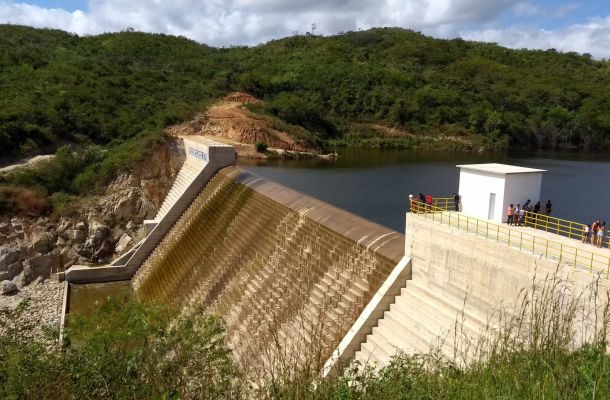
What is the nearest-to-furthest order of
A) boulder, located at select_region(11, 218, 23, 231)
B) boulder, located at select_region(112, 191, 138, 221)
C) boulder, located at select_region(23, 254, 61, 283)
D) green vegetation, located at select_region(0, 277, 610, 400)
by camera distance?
green vegetation, located at select_region(0, 277, 610, 400) < boulder, located at select_region(23, 254, 61, 283) < boulder, located at select_region(11, 218, 23, 231) < boulder, located at select_region(112, 191, 138, 221)

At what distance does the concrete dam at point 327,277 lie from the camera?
9188 mm

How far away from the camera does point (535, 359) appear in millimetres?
4965

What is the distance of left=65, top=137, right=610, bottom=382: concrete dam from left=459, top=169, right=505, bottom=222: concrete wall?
0.48 m

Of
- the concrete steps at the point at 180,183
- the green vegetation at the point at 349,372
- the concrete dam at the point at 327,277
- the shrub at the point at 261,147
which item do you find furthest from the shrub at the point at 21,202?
the shrub at the point at 261,147

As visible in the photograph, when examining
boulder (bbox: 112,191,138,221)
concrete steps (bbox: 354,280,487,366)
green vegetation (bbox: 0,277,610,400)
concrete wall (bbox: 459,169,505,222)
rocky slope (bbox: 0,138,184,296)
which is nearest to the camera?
green vegetation (bbox: 0,277,610,400)

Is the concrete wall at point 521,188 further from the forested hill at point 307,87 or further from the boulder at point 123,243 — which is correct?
the forested hill at point 307,87

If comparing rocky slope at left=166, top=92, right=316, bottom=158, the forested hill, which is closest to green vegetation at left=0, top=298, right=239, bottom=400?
the forested hill

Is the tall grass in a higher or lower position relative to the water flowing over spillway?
higher

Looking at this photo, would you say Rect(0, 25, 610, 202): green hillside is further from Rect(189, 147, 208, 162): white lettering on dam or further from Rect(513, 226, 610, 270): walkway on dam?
Rect(513, 226, 610, 270): walkway on dam

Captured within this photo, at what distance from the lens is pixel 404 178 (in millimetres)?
40875

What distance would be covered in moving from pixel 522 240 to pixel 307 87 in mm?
72431

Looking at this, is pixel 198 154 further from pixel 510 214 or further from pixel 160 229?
pixel 510 214

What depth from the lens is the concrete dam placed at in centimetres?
919

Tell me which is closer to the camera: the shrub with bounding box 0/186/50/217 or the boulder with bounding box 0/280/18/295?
the boulder with bounding box 0/280/18/295
